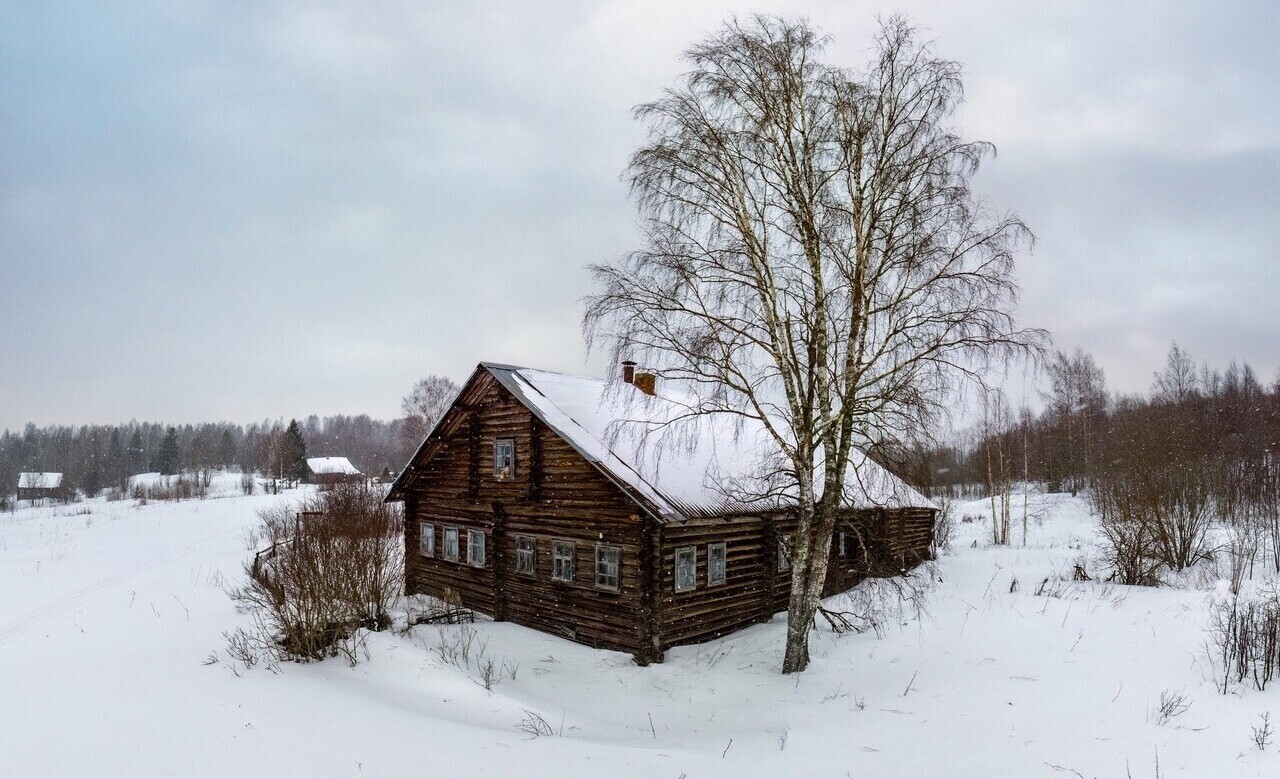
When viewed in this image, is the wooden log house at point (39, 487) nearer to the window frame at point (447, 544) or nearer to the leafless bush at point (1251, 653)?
the window frame at point (447, 544)

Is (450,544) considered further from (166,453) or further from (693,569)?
(166,453)

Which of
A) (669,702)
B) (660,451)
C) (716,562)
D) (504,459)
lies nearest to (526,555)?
(504,459)

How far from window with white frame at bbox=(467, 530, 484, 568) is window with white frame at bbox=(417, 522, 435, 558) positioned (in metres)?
Result: 2.28

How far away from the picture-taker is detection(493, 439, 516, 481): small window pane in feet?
57.2

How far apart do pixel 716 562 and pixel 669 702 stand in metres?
4.39

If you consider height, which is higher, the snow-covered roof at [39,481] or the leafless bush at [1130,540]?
the leafless bush at [1130,540]

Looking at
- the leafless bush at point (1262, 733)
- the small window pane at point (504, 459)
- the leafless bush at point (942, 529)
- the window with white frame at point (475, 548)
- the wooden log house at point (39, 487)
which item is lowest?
the wooden log house at point (39, 487)

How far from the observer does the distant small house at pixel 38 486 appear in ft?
282

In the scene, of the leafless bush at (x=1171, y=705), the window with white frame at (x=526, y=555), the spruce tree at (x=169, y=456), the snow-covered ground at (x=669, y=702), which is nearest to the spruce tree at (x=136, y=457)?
the spruce tree at (x=169, y=456)

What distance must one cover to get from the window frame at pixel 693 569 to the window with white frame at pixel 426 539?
9.58 meters

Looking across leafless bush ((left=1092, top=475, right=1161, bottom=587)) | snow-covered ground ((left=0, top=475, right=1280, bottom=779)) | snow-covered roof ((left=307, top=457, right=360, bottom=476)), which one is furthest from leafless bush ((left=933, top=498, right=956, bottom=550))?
snow-covered roof ((left=307, top=457, right=360, bottom=476))

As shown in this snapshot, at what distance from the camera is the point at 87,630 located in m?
13.7

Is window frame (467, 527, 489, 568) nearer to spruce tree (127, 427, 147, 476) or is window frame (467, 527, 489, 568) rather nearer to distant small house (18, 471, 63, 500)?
distant small house (18, 471, 63, 500)

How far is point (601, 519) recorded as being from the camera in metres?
15.2
